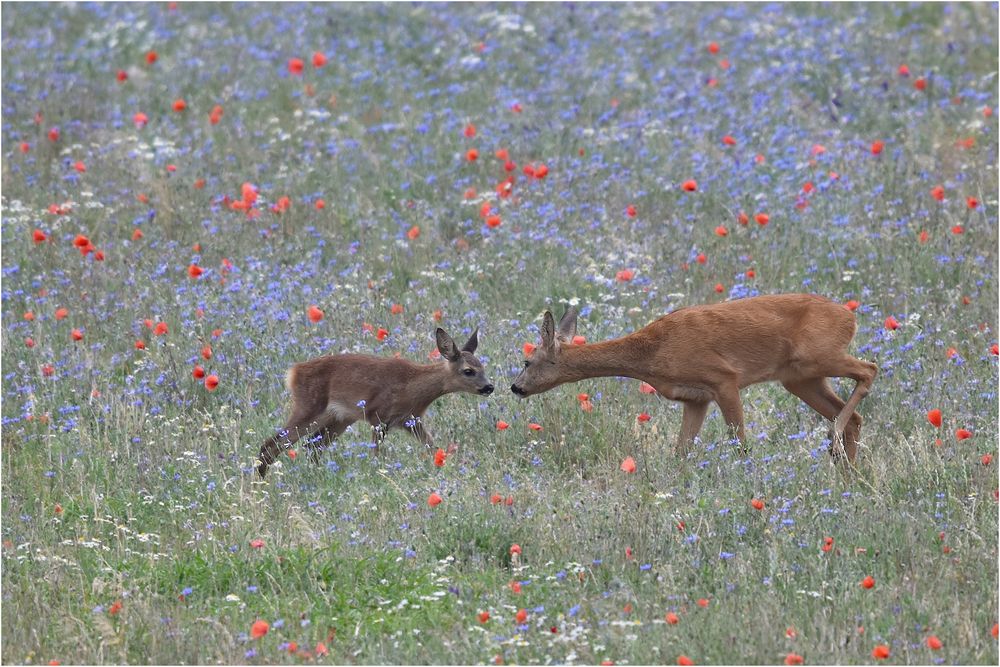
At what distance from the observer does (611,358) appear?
9758mm

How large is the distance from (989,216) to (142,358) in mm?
6561

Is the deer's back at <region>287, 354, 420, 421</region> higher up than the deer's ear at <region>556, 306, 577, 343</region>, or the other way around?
the deer's ear at <region>556, 306, 577, 343</region>

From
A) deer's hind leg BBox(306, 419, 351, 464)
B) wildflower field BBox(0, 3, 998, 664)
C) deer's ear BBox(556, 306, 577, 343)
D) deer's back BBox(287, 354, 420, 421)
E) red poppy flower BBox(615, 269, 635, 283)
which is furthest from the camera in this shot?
red poppy flower BBox(615, 269, 635, 283)

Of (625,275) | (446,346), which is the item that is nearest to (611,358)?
(446,346)

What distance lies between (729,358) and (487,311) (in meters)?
2.40

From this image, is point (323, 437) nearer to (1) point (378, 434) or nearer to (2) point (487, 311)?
(1) point (378, 434)

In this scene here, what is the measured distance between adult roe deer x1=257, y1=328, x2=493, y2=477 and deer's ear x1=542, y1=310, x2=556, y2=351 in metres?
0.48

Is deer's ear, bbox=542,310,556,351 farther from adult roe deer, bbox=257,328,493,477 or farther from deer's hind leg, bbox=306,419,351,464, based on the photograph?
deer's hind leg, bbox=306,419,351,464

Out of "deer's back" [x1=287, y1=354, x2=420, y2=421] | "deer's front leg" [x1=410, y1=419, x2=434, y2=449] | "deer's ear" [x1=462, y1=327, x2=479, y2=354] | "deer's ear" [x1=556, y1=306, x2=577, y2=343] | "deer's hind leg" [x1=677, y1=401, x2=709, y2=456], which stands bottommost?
"deer's front leg" [x1=410, y1=419, x2=434, y2=449]

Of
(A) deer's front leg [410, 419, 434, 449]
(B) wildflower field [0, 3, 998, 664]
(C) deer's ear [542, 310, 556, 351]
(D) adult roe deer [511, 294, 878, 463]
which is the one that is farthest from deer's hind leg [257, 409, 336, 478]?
(C) deer's ear [542, 310, 556, 351]

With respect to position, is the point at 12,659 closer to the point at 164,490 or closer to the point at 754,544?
the point at 164,490

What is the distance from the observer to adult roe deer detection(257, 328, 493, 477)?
9.80 meters

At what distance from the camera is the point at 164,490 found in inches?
343

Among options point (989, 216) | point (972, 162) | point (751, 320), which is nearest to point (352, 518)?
point (751, 320)
